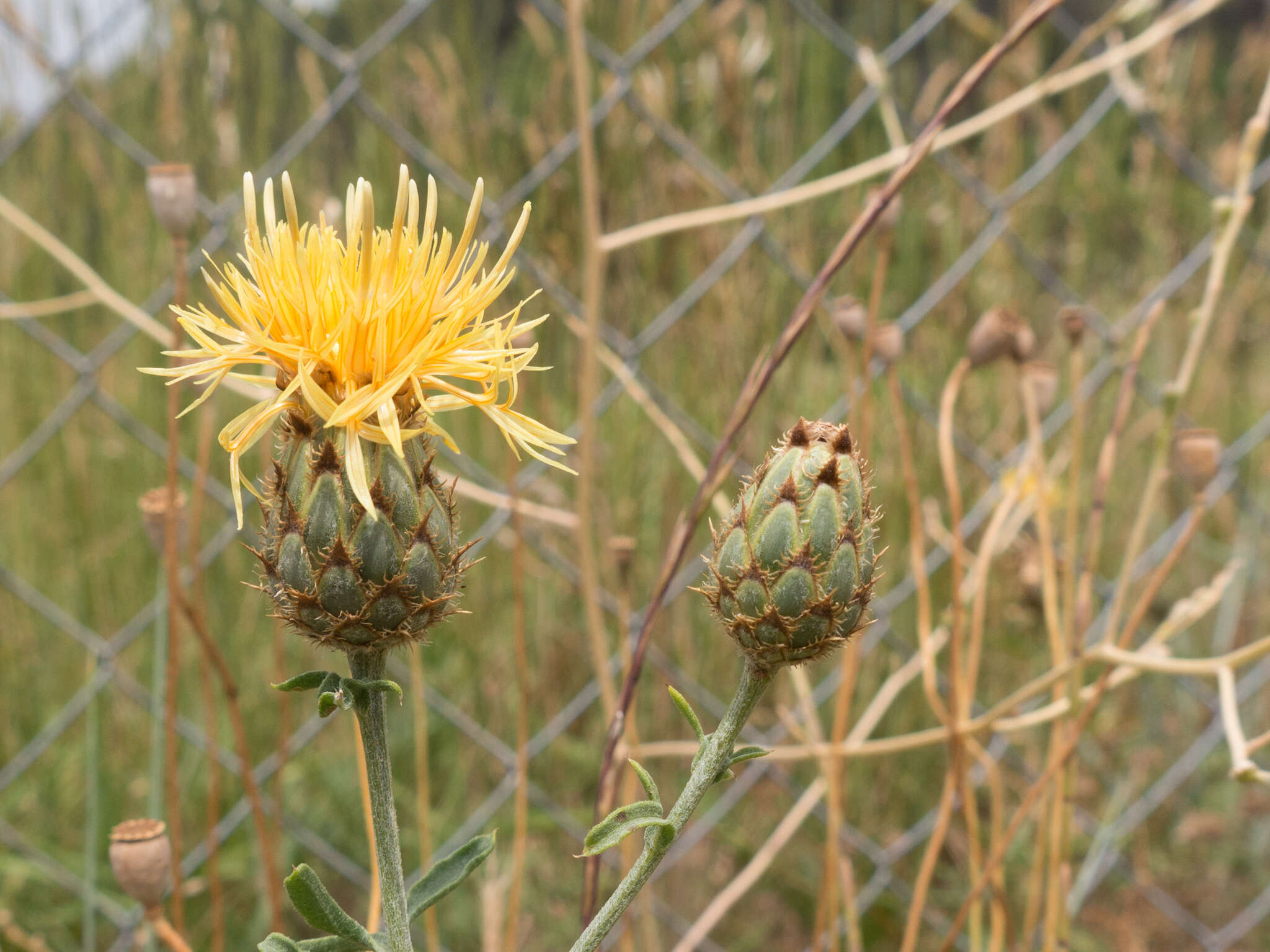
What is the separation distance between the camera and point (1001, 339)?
0.80 m

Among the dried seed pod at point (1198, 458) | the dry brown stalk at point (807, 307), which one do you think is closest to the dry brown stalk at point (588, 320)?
the dry brown stalk at point (807, 307)

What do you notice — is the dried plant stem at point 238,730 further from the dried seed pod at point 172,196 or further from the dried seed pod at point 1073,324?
the dried seed pod at point 1073,324

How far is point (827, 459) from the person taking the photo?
0.41 meters

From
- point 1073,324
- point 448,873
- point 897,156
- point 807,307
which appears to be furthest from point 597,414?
point 448,873

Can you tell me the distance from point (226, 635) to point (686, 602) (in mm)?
617

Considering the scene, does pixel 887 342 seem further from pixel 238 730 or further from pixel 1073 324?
pixel 238 730

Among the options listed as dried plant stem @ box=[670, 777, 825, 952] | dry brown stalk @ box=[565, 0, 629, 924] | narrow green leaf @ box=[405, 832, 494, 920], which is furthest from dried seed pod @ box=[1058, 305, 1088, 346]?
narrow green leaf @ box=[405, 832, 494, 920]

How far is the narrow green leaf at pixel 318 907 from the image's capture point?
360mm

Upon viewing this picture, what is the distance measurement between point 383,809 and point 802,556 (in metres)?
0.18

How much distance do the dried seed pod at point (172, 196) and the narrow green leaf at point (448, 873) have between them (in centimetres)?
41

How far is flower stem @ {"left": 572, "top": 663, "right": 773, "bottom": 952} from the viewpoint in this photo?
365mm

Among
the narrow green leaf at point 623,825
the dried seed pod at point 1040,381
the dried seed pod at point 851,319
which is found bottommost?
the narrow green leaf at point 623,825

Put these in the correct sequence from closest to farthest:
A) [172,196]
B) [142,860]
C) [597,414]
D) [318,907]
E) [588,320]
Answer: [318,907] < [142,860] < [172,196] < [588,320] < [597,414]

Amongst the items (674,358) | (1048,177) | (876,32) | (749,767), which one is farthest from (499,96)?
(1048,177)
